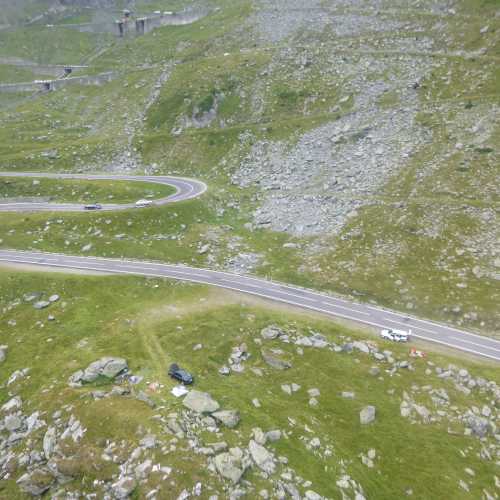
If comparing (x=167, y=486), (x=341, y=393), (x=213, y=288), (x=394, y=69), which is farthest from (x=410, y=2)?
(x=167, y=486)

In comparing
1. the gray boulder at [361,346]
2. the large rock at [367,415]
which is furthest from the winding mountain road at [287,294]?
the large rock at [367,415]

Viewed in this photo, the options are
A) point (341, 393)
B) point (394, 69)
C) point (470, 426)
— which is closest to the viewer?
point (470, 426)

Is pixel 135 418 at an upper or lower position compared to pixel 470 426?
upper

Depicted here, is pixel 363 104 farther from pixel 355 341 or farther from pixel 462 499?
pixel 462 499

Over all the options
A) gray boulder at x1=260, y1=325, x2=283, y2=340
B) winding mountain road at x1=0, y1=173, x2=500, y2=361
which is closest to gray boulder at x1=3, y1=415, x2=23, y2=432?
gray boulder at x1=260, y1=325, x2=283, y2=340

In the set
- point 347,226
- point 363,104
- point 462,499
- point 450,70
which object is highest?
point 450,70

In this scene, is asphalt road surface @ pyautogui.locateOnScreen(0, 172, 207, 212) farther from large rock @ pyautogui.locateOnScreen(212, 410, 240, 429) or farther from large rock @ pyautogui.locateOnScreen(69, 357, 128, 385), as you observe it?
large rock @ pyautogui.locateOnScreen(212, 410, 240, 429)

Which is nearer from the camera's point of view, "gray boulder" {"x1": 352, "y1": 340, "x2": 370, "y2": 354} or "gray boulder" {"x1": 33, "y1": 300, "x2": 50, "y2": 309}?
"gray boulder" {"x1": 352, "y1": 340, "x2": 370, "y2": 354}
